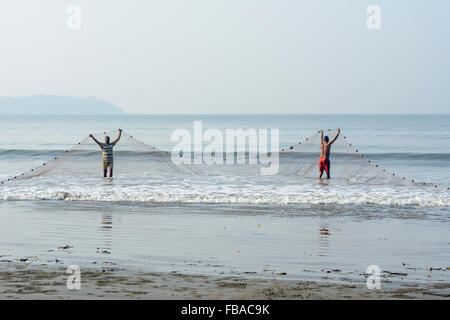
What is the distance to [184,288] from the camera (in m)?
7.10

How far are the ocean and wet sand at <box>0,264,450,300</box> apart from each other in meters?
0.55

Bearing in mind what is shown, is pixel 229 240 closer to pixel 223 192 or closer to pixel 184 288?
pixel 184 288

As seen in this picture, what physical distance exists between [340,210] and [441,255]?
18.8ft

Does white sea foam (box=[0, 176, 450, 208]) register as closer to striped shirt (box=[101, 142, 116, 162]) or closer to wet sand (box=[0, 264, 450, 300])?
striped shirt (box=[101, 142, 116, 162])

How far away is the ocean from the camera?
8930mm

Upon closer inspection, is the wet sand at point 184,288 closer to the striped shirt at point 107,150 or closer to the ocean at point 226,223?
the ocean at point 226,223

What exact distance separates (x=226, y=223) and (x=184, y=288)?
5.70 meters

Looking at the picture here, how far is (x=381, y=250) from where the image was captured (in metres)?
9.80

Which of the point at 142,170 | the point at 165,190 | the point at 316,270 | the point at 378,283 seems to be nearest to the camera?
the point at 378,283

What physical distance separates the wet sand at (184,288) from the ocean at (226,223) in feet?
1.80

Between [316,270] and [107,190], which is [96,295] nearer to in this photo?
[316,270]

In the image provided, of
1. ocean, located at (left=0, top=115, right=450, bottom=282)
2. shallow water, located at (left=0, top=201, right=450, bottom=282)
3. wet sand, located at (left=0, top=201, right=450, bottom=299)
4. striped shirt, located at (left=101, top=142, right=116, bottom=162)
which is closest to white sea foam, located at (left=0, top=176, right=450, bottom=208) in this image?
ocean, located at (left=0, top=115, right=450, bottom=282)
